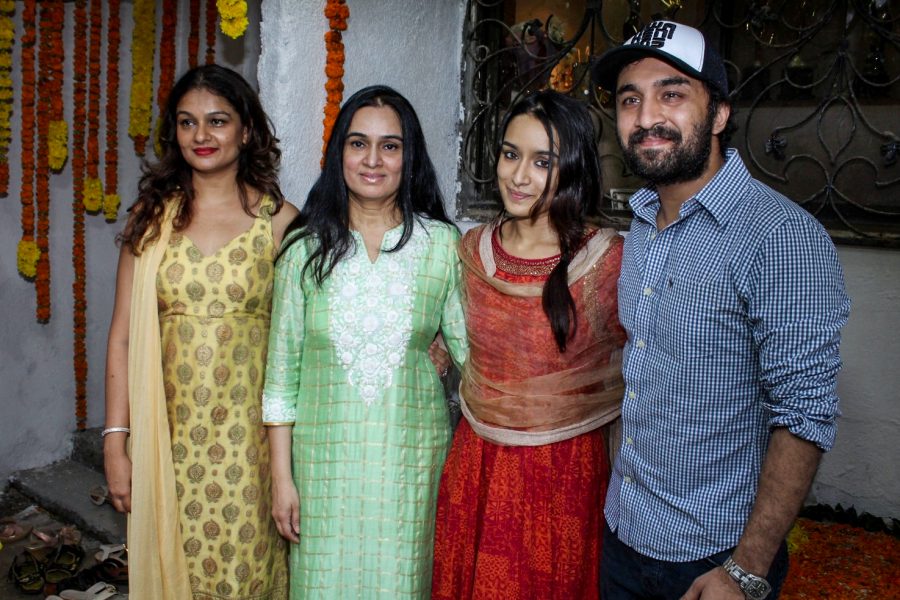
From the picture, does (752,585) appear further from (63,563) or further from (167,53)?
(167,53)

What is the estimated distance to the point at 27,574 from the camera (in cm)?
350

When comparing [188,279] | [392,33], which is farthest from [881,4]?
[188,279]

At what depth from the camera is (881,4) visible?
2.82 m

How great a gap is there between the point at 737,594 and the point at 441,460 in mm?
972

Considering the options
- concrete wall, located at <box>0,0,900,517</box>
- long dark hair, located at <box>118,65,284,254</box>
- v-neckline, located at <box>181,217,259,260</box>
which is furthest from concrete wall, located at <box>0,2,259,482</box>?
v-neckline, located at <box>181,217,259,260</box>

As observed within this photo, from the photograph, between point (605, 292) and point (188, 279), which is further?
point (188, 279)

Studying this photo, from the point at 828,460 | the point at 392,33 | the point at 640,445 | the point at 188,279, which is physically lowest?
the point at 828,460

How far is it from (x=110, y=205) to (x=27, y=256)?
1.68ft

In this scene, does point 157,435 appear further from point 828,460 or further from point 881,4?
point 881,4

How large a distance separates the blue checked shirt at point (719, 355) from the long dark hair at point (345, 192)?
0.75 metres

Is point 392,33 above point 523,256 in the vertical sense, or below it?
above

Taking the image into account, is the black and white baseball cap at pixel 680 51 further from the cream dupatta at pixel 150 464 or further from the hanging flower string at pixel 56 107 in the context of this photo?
the hanging flower string at pixel 56 107

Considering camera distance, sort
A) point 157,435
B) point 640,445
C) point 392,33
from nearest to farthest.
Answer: point 640,445, point 157,435, point 392,33

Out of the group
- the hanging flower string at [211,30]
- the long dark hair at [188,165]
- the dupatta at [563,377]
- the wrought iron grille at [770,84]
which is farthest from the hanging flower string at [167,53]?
the dupatta at [563,377]
